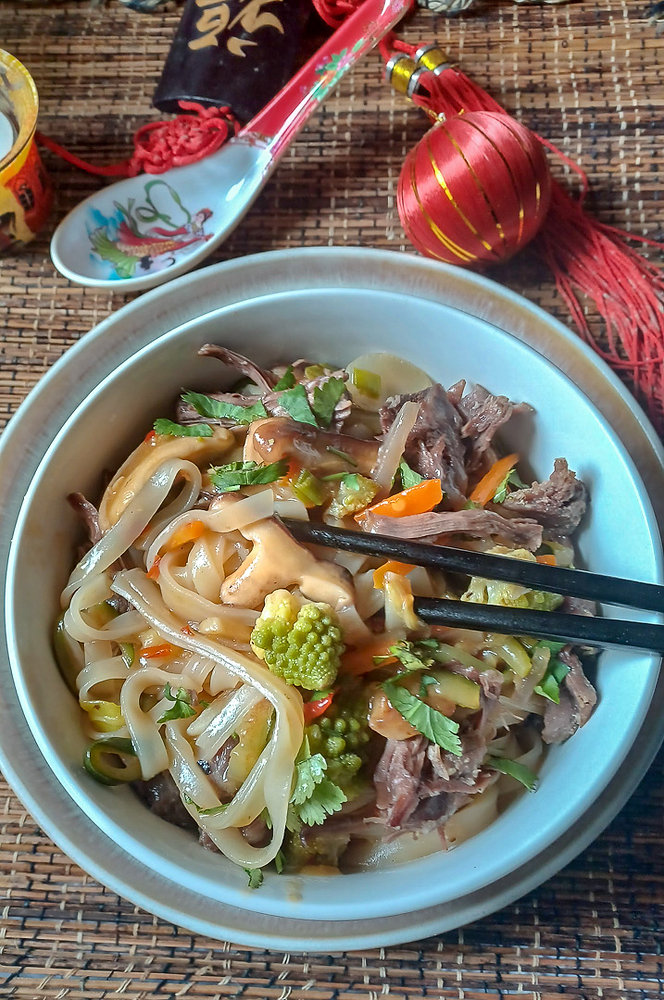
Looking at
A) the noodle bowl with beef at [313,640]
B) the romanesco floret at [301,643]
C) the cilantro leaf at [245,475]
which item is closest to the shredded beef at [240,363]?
the noodle bowl with beef at [313,640]

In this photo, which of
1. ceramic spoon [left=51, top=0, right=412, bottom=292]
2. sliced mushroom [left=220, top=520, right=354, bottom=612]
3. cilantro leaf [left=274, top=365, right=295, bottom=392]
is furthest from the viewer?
ceramic spoon [left=51, top=0, right=412, bottom=292]

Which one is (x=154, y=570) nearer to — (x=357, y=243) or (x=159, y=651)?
(x=159, y=651)

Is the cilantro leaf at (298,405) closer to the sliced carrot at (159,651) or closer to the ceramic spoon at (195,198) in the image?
the ceramic spoon at (195,198)

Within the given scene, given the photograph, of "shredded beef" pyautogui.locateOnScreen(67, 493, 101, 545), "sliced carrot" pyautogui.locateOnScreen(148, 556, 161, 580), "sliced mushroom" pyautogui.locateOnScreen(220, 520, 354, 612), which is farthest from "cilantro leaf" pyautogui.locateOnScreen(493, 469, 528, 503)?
"shredded beef" pyautogui.locateOnScreen(67, 493, 101, 545)

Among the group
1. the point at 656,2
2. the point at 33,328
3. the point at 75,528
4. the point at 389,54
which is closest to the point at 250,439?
the point at 75,528

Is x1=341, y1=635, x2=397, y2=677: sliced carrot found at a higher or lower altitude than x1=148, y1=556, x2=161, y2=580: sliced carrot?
lower

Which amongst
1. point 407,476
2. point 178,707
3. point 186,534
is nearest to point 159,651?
point 178,707

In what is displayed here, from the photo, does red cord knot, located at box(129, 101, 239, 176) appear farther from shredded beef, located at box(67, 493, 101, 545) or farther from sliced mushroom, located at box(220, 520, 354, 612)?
sliced mushroom, located at box(220, 520, 354, 612)
